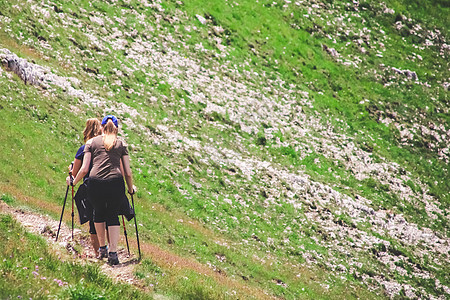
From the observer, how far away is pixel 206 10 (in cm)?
5216

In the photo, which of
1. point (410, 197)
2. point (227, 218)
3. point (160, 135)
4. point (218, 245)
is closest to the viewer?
point (218, 245)

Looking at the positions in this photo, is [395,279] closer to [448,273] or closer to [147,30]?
[448,273]

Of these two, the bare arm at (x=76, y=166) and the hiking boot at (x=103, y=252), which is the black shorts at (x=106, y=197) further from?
the bare arm at (x=76, y=166)

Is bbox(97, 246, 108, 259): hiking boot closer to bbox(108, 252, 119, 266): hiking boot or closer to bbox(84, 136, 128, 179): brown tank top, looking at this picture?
bbox(108, 252, 119, 266): hiking boot

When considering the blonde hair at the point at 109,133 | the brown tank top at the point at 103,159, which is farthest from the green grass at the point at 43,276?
the blonde hair at the point at 109,133

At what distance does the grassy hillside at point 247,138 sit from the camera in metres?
27.1

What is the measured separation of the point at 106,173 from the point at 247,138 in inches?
1106

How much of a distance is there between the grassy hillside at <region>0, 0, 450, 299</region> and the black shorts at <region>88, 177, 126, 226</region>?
1.77 m

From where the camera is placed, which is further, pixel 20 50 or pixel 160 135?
pixel 160 135

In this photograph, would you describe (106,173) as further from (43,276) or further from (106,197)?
(43,276)

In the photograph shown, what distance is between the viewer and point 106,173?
12.6m

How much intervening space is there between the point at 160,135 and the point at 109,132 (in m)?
22.4

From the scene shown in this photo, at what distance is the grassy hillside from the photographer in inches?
1068

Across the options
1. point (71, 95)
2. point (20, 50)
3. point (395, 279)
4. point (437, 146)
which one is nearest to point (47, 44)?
point (20, 50)
